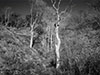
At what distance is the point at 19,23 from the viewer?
104 feet

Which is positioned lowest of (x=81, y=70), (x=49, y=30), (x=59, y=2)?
(x=81, y=70)

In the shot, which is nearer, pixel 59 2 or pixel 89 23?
pixel 59 2

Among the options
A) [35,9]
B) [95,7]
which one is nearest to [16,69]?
[35,9]

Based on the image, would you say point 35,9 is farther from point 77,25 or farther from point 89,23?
point 89,23

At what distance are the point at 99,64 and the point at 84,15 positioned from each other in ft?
92.4

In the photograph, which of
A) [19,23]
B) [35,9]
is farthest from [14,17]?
[35,9]

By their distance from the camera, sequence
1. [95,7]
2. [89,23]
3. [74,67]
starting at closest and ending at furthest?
[74,67] < [95,7] < [89,23]

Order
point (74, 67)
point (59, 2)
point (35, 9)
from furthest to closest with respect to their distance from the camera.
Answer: point (35, 9) → point (59, 2) → point (74, 67)

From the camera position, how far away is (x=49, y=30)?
25.3 meters

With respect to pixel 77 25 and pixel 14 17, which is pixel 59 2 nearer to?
A: pixel 77 25

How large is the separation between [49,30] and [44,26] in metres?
2.15

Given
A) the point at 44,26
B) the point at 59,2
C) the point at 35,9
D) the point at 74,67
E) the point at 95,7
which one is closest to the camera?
the point at 74,67

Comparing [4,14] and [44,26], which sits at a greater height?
[4,14]

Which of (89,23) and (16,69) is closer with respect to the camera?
(16,69)
